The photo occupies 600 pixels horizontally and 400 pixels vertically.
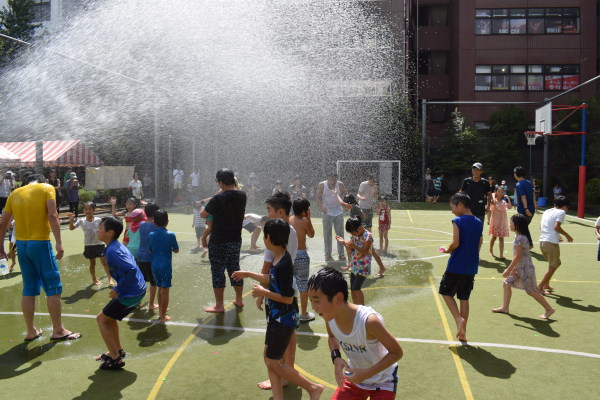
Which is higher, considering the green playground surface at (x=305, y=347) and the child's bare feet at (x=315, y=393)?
the child's bare feet at (x=315, y=393)

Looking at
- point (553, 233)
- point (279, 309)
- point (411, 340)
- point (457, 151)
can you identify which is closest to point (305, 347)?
point (411, 340)

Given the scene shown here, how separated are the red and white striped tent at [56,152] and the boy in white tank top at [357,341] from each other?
866 inches

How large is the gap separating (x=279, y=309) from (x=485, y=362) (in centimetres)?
254

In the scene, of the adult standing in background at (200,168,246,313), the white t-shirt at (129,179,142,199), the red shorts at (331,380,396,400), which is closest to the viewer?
the red shorts at (331,380,396,400)

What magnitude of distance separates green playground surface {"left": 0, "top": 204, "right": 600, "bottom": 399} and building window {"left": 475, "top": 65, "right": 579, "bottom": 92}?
28.4m

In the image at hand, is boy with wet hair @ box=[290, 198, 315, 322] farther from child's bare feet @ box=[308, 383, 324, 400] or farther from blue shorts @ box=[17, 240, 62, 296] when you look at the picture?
blue shorts @ box=[17, 240, 62, 296]

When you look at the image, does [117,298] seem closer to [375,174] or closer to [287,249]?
[287,249]

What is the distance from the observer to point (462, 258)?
6047 mm

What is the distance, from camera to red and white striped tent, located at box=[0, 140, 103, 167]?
22.8 meters

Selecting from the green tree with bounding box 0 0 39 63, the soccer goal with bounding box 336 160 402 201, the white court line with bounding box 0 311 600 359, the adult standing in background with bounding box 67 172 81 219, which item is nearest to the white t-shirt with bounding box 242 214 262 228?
the white court line with bounding box 0 311 600 359

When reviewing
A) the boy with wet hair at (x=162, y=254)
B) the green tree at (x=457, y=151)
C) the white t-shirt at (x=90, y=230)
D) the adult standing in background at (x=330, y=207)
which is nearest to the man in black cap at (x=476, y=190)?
the adult standing in background at (x=330, y=207)

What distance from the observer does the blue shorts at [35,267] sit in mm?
6012

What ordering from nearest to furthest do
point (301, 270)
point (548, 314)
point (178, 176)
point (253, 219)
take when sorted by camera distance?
1. point (301, 270)
2. point (548, 314)
3. point (253, 219)
4. point (178, 176)

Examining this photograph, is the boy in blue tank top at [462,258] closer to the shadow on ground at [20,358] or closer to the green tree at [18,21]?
the shadow on ground at [20,358]
